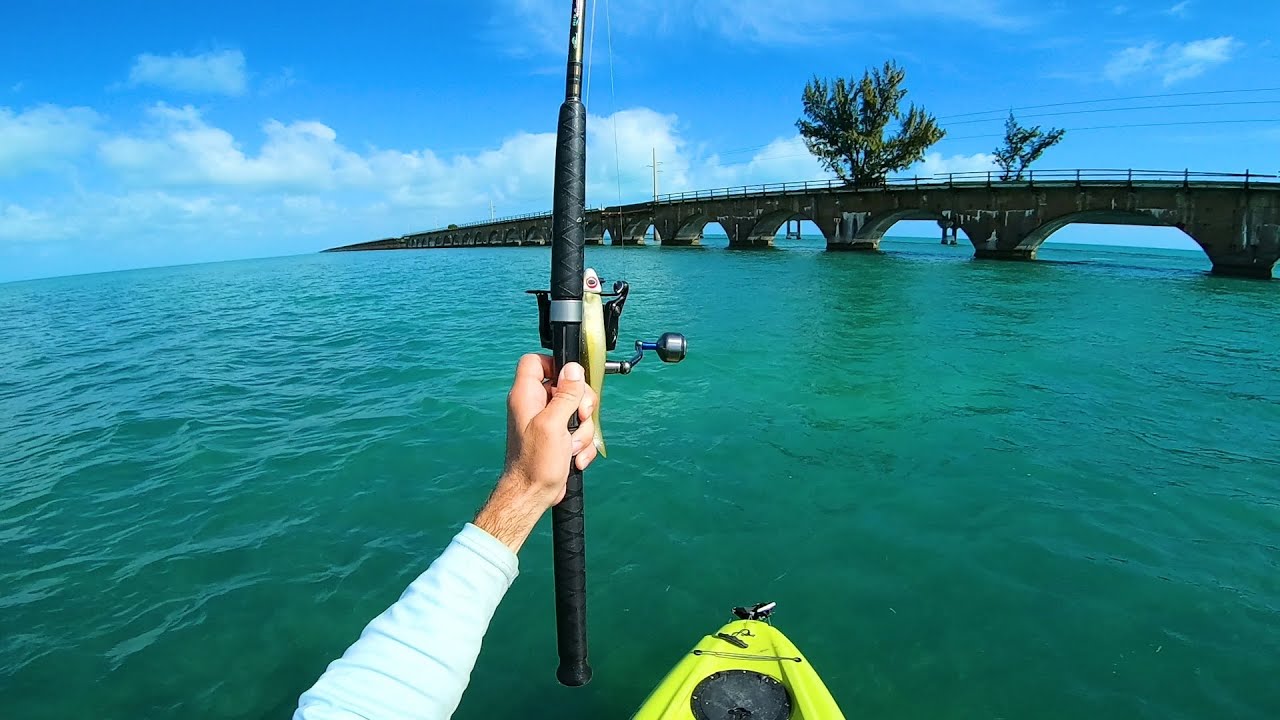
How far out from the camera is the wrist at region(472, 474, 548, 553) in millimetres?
1455

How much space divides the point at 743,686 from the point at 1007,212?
4590cm

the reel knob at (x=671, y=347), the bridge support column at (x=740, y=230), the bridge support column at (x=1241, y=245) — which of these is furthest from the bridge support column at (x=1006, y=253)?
the reel knob at (x=671, y=347)

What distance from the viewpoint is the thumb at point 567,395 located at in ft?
5.10

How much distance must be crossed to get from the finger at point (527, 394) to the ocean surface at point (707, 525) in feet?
9.82

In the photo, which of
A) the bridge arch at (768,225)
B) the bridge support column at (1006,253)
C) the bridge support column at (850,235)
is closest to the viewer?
the bridge support column at (1006,253)

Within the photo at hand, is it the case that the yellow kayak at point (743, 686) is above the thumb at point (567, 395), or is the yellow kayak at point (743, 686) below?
below

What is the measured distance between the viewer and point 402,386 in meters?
11.4

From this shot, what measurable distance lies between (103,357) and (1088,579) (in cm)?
2031

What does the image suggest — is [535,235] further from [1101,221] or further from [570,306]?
[570,306]

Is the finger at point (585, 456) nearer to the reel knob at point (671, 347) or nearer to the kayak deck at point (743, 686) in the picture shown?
the reel knob at point (671, 347)

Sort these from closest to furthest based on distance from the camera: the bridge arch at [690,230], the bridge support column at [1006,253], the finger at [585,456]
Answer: the finger at [585,456], the bridge support column at [1006,253], the bridge arch at [690,230]

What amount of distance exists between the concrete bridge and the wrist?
140ft

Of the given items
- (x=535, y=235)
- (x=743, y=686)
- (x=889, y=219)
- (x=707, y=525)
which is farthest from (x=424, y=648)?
(x=535, y=235)

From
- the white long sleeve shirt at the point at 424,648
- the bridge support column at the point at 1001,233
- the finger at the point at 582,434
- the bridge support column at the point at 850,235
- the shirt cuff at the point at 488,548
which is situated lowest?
the white long sleeve shirt at the point at 424,648
